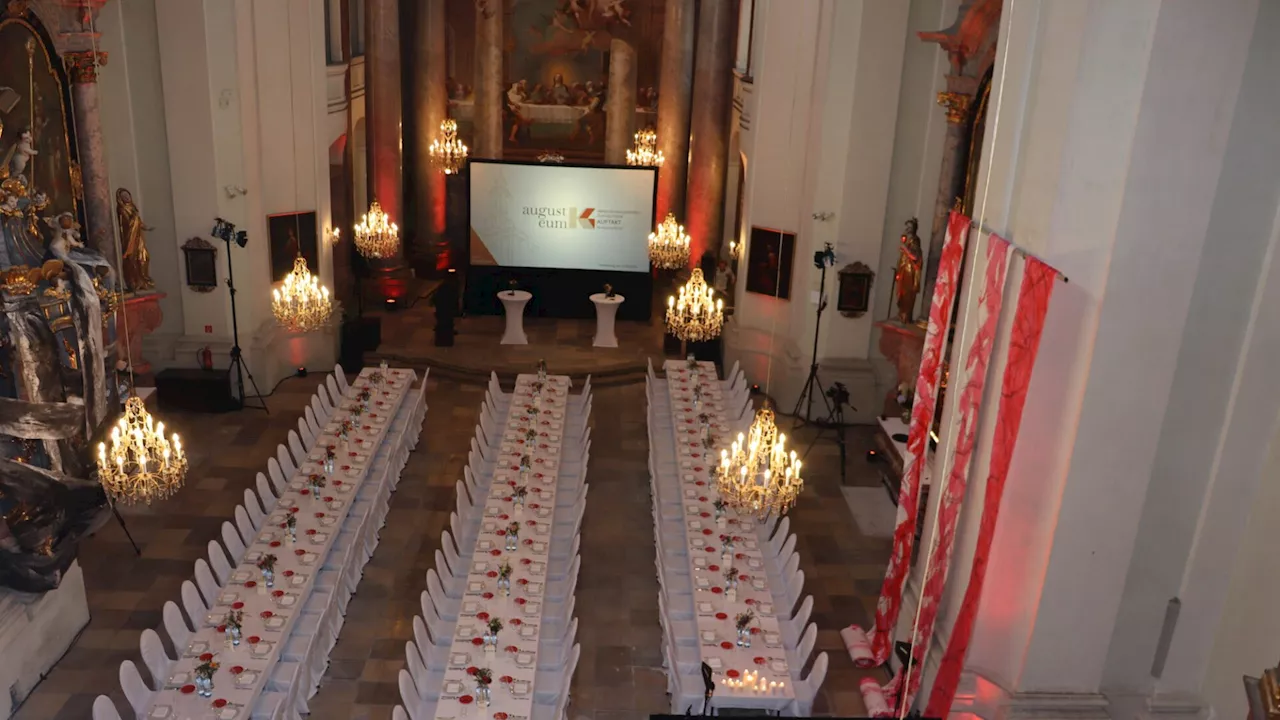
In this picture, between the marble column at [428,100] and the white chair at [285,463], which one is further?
the marble column at [428,100]

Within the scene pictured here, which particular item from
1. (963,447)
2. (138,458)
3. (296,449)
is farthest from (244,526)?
(963,447)

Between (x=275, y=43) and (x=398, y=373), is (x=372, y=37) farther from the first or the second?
(x=398, y=373)

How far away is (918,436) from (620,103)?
15.1 metres

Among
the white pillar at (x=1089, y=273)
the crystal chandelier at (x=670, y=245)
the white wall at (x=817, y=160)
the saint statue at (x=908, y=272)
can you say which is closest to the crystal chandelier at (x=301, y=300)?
the white wall at (x=817, y=160)

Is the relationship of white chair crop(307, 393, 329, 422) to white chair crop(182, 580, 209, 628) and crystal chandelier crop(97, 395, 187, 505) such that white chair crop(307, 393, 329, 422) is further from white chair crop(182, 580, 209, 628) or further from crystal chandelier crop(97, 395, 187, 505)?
crystal chandelier crop(97, 395, 187, 505)

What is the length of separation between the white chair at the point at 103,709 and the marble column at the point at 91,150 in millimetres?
6384

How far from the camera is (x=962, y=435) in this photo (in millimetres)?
8109

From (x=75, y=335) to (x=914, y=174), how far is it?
10.1 meters

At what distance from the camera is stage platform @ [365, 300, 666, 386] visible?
1717 centimetres

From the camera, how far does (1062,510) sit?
24.6ft

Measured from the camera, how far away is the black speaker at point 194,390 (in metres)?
14.6

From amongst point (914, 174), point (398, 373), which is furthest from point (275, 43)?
point (914, 174)

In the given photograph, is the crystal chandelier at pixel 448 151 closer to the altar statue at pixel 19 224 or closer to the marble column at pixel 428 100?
the marble column at pixel 428 100

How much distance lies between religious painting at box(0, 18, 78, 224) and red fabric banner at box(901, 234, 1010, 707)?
813 centimetres
